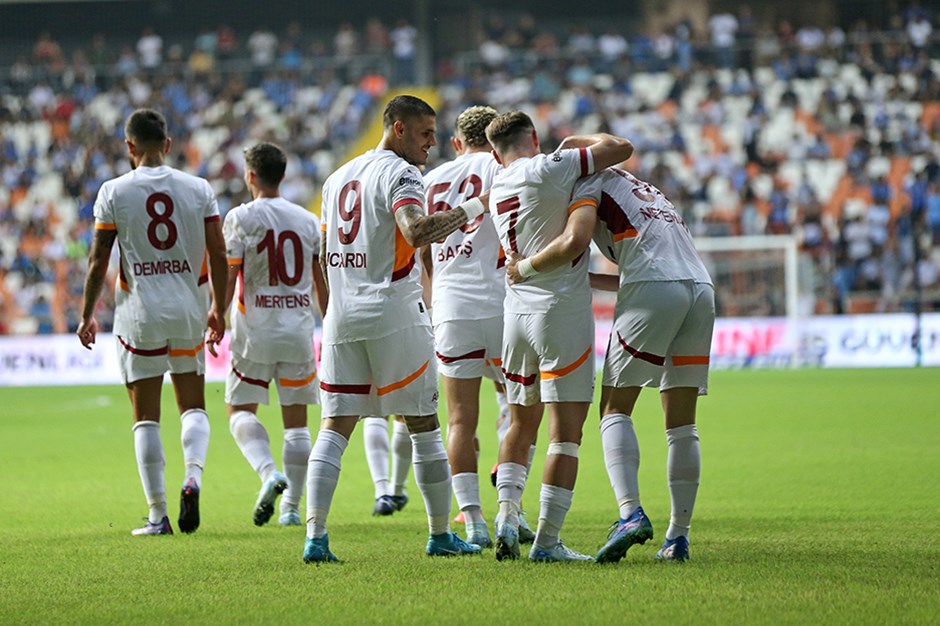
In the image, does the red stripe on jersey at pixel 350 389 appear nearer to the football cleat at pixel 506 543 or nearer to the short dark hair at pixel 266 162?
the football cleat at pixel 506 543

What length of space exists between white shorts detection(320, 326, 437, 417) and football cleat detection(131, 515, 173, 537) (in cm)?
187

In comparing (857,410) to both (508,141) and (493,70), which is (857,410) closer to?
(508,141)

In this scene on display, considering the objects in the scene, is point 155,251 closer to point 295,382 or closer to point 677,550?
point 295,382

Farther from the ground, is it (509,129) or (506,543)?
(509,129)

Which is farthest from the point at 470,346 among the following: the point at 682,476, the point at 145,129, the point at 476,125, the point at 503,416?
the point at 145,129

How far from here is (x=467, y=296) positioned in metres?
7.39

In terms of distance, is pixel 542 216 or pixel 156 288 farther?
pixel 156 288

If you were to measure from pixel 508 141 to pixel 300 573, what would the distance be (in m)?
2.25

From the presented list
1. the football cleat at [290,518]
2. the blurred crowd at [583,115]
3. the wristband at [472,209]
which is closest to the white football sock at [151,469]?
the football cleat at [290,518]

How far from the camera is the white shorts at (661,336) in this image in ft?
20.7

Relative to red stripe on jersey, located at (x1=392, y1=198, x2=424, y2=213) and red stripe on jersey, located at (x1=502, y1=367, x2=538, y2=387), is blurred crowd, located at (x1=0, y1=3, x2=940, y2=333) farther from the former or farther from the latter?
red stripe on jersey, located at (x1=392, y1=198, x2=424, y2=213)

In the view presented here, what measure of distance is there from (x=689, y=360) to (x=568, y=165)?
1075 mm

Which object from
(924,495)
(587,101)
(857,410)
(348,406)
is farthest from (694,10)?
(348,406)

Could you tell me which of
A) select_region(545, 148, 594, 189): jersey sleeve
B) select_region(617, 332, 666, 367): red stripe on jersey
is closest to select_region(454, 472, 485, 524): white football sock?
select_region(617, 332, 666, 367): red stripe on jersey
